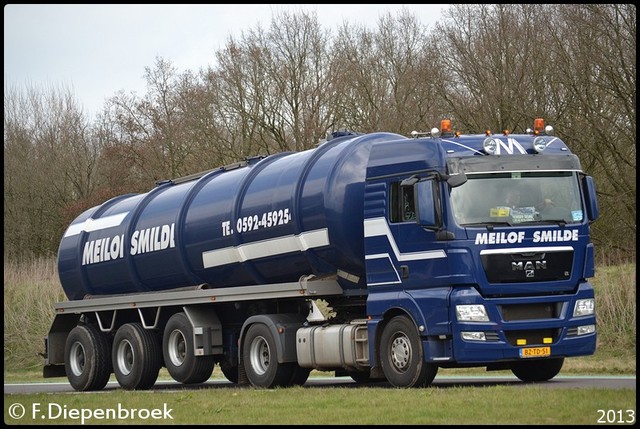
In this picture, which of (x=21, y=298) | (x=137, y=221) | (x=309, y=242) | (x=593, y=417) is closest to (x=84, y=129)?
(x=21, y=298)

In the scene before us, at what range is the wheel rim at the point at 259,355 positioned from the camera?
1964 centimetres

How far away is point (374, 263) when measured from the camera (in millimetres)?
17703

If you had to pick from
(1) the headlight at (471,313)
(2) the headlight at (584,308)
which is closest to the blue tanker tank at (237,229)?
(1) the headlight at (471,313)

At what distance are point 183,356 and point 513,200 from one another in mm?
7776

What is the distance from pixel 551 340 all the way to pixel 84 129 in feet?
137

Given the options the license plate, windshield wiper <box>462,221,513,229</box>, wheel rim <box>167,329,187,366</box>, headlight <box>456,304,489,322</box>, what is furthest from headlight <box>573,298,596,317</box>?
wheel rim <box>167,329,187,366</box>

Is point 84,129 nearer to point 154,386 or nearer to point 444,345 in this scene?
point 154,386

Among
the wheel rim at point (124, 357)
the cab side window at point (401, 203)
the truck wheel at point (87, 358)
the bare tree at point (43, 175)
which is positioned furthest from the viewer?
the bare tree at point (43, 175)

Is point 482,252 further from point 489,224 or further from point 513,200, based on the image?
point 513,200

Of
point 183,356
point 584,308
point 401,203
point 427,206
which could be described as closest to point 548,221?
point 584,308

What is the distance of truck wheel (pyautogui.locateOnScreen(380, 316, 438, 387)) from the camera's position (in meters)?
16.8

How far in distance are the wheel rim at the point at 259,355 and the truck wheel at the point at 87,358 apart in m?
5.17

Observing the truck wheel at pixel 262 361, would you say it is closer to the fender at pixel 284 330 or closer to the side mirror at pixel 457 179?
the fender at pixel 284 330

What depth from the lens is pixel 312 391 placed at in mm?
17406
